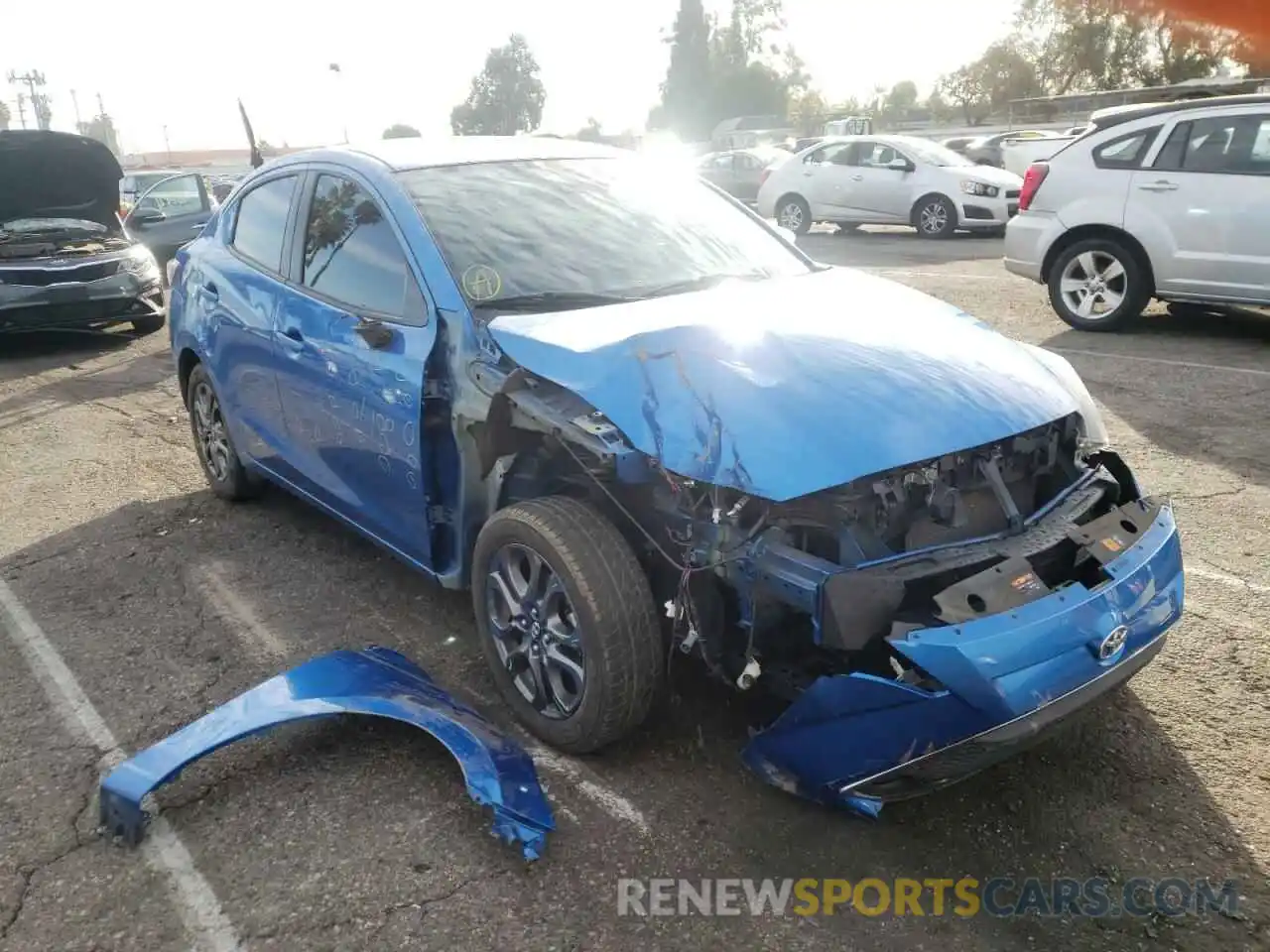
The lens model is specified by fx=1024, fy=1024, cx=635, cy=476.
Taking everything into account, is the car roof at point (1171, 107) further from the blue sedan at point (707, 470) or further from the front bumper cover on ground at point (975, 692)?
the front bumper cover on ground at point (975, 692)

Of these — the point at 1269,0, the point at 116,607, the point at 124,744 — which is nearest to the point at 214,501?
the point at 116,607

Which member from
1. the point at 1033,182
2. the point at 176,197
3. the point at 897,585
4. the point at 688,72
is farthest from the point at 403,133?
the point at 688,72

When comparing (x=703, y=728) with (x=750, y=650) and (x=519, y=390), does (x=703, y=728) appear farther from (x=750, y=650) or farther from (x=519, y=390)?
(x=519, y=390)

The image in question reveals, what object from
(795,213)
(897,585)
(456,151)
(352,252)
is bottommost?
(795,213)

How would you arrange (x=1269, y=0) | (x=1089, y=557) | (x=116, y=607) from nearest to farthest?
(x=1269, y=0), (x=1089, y=557), (x=116, y=607)

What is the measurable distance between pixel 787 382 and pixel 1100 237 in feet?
21.0

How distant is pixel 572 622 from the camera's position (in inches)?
111

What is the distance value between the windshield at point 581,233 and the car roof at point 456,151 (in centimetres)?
6

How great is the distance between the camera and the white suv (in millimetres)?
7250

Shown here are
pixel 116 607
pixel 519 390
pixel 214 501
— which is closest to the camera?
pixel 519 390

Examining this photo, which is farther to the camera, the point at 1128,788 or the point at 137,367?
the point at 137,367

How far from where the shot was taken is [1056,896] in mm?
2400

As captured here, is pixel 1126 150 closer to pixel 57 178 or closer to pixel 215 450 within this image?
pixel 215 450

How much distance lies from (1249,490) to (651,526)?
3380 millimetres
